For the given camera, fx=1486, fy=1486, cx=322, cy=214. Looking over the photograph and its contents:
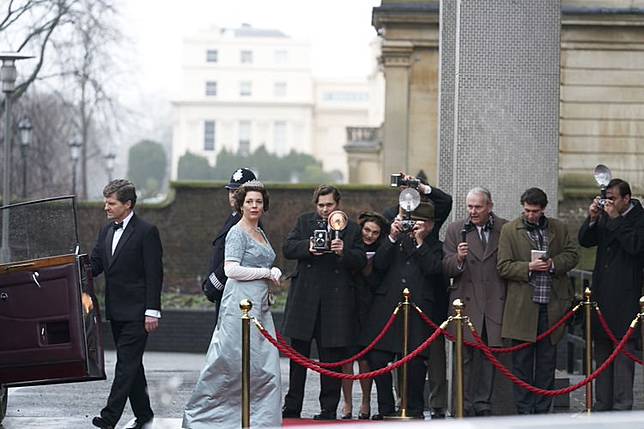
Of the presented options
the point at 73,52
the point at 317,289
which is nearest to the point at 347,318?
the point at 317,289

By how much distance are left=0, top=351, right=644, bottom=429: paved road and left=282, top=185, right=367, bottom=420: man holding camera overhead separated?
68cm

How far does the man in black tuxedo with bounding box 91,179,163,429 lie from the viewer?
11.9 metres

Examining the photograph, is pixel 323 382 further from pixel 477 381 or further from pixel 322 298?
pixel 477 381

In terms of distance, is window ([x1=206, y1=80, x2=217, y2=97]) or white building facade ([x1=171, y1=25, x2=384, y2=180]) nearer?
white building facade ([x1=171, y1=25, x2=384, y2=180])

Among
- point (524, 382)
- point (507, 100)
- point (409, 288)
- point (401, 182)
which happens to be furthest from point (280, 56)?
point (524, 382)

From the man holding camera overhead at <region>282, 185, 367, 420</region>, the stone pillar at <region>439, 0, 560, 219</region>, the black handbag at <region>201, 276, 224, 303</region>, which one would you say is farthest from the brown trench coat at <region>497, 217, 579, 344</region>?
the black handbag at <region>201, 276, 224, 303</region>

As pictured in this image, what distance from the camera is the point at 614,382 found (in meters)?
13.1

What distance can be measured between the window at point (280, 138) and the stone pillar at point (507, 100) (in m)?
139

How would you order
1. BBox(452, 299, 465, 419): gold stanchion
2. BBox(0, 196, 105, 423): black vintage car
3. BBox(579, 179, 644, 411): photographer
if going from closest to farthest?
BBox(0, 196, 105, 423): black vintage car < BBox(452, 299, 465, 419): gold stanchion < BBox(579, 179, 644, 411): photographer

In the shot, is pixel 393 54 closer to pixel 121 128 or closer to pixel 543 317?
pixel 543 317

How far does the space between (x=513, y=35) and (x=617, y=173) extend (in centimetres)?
1262

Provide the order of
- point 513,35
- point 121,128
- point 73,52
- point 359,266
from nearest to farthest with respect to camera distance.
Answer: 1. point 359,266
2. point 513,35
3. point 73,52
4. point 121,128

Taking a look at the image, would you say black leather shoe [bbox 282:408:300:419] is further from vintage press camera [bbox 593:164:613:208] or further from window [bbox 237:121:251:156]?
window [bbox 237:121:251:156]

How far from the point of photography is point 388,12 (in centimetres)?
3083
